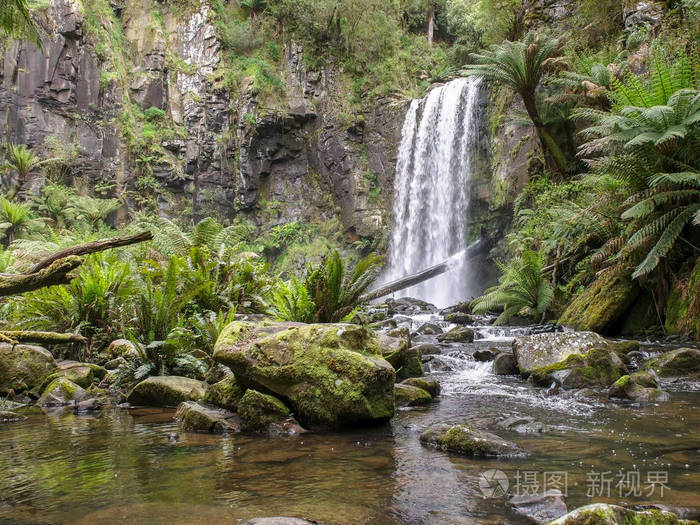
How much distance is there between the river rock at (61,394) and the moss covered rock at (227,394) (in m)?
1.60

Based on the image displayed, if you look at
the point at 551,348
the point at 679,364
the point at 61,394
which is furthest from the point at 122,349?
the point at 679,364

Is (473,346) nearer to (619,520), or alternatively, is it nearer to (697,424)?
(697,424)

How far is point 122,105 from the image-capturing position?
2272 centimetres

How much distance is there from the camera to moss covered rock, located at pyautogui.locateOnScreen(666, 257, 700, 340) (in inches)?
252

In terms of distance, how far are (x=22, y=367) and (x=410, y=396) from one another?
13.5 ft

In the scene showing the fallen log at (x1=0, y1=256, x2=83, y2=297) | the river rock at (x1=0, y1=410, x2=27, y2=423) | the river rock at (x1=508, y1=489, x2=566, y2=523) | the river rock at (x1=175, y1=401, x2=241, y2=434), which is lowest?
the river rock at (x1=0, y1=410, x2=27, y2=423)

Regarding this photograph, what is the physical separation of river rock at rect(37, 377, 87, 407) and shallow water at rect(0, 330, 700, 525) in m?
0.80

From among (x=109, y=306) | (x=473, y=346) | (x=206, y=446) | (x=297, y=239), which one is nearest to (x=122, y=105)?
(x=297, y=239)

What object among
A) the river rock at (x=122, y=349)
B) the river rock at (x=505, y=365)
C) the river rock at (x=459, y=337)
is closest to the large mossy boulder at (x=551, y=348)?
the river rock at (x=505, y=365)

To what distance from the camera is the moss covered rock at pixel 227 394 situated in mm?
4008

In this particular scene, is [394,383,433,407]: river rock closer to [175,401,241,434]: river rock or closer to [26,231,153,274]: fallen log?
[175,401,241,434]: river rock

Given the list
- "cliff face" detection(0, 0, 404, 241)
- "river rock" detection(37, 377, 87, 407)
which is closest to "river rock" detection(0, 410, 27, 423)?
"river rock" detection(37, 377, 87, 407)

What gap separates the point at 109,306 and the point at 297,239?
16.3 metres

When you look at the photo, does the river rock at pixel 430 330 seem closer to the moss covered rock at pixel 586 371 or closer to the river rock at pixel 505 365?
the river rock at pixel 505 365
